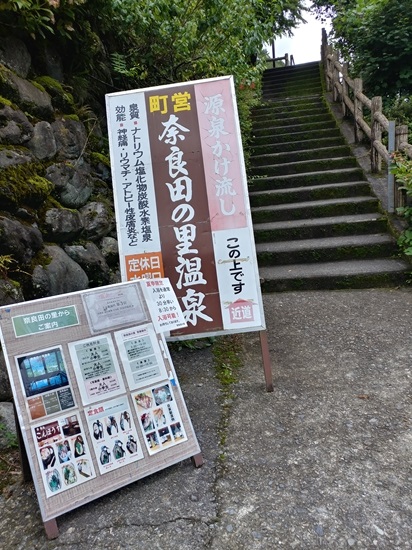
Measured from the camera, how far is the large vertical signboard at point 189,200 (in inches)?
96.2

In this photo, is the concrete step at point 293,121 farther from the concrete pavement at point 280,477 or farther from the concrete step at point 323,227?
the concrete pavement at point 280,477

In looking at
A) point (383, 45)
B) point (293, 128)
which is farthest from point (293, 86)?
point (293, 128)

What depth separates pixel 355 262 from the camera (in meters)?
4.41

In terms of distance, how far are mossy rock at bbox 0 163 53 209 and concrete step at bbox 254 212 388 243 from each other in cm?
284

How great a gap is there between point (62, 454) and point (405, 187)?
13.6 ft

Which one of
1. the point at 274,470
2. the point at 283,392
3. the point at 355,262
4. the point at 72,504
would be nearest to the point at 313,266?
the point at 355,262

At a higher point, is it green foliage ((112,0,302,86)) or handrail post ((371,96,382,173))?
green foliage ((112,0,302,86))

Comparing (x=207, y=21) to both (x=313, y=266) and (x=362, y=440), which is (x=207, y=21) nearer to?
(x=313, y=266)

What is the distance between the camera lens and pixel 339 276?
Result: 413 cm

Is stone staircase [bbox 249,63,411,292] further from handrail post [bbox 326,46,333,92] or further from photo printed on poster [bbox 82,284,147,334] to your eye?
photo printed on poster [bbox 82,284,147,334]

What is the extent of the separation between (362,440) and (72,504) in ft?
4.67

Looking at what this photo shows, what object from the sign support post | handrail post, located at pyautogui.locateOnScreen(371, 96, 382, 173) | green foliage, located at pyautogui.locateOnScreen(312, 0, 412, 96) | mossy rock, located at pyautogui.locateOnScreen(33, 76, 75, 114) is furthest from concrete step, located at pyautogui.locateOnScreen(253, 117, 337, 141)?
the sign support post

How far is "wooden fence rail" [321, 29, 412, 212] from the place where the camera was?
179 inches

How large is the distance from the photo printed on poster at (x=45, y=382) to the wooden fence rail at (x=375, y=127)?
13.9 ft
